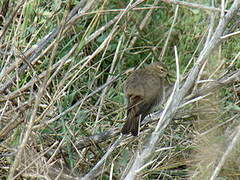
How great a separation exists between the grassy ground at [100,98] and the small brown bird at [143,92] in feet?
0.46

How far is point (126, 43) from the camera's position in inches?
194

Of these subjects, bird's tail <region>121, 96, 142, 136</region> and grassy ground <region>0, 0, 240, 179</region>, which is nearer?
grassy ground <region>0, 0, 240, 179</region>

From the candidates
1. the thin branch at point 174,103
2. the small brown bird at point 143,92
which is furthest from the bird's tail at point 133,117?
the thin branch at point 174,103

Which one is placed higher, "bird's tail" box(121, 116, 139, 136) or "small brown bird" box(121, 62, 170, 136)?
"small brown bird" box(121, 62, 170, 136)

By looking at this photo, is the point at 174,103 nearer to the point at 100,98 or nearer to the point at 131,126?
the point at 131,126

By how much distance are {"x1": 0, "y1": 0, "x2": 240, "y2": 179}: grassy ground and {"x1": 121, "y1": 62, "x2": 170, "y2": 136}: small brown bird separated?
0.14 m

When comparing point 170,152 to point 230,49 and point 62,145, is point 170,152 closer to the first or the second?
point 62,145

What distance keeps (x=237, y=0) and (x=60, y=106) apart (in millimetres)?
1491

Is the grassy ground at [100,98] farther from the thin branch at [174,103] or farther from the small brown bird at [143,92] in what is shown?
the thin branch at [174,103]

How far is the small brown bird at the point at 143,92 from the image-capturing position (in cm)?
392

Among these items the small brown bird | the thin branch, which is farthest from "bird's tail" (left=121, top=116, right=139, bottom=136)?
the thin branch

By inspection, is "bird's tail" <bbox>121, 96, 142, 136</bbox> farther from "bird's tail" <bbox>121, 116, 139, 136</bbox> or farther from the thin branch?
the thin branch

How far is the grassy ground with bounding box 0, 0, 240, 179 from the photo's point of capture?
353 cm

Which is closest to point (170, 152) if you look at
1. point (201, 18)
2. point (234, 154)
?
point (234, 154)
